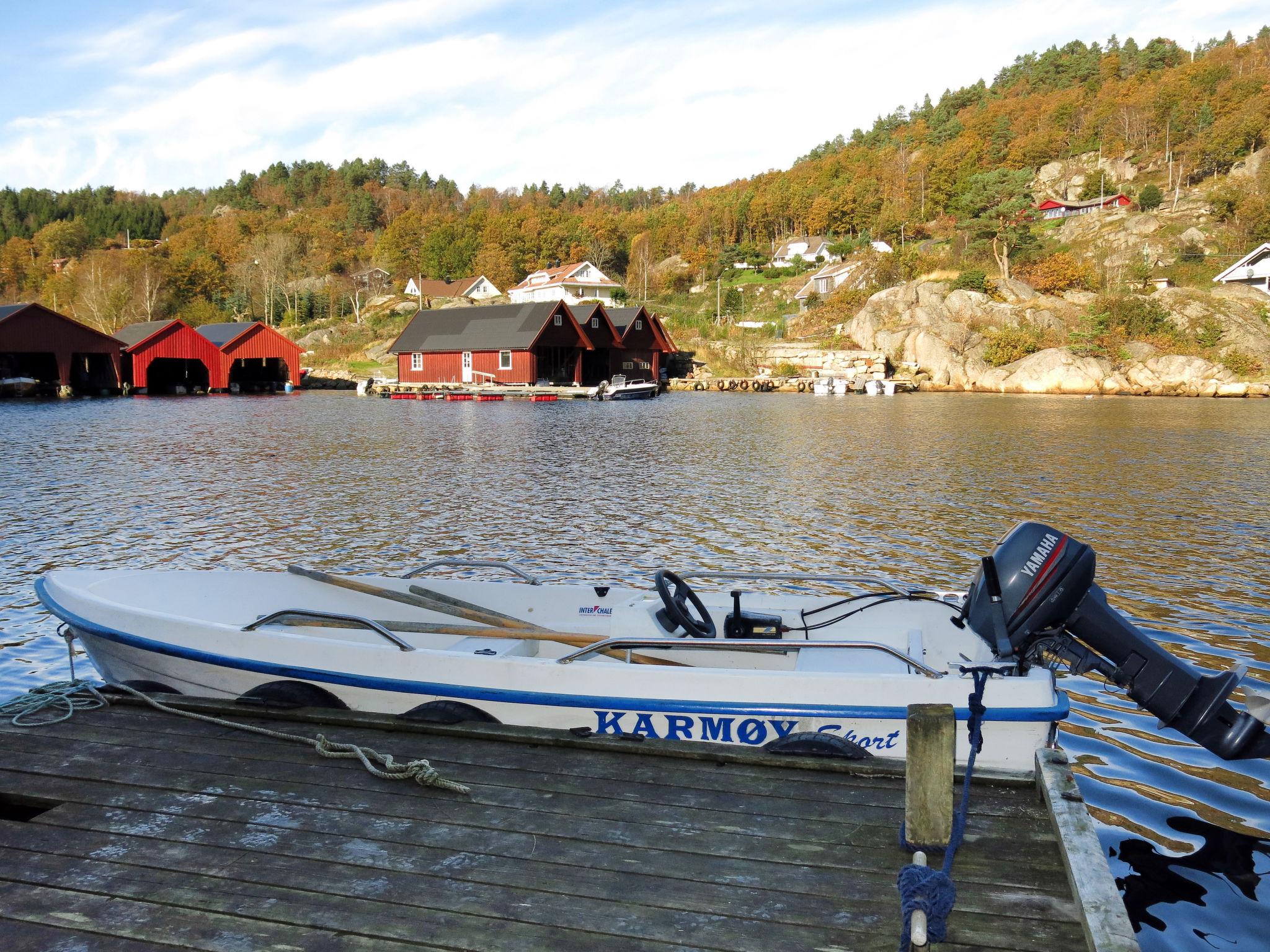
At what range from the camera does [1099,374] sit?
6266cm

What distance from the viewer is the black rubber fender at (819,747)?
18.9ft

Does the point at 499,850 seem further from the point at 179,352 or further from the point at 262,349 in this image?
the point at 262,349

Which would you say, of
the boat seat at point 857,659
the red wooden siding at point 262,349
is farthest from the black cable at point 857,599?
the red wooden siding at point 262,349

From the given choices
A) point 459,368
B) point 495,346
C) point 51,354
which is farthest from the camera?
point 459,368

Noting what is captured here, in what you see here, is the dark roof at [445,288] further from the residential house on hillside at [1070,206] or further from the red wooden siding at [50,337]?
the residential house on hillside at [1070,206]

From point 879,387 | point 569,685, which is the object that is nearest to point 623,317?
point 879,387

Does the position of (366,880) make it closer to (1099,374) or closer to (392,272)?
(1099,374)

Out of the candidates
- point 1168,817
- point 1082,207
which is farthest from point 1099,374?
point 1168,817

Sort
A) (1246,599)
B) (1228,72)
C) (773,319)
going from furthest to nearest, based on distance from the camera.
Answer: (1228,72)
(773,319)
(1246,599)

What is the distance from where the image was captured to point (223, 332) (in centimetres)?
6738

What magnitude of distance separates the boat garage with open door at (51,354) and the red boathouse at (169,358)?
1.23m

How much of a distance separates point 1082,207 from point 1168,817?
372ft

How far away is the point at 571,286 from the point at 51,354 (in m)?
59.8

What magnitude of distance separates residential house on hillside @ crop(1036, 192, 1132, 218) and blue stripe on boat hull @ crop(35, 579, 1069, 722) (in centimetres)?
10449
